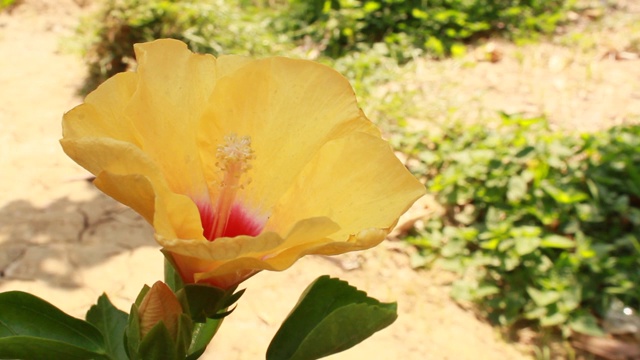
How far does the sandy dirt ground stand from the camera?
2.47 m

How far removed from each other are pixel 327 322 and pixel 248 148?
0.27 m

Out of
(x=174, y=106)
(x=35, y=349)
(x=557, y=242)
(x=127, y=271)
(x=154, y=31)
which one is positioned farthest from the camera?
(x=154, y=31)

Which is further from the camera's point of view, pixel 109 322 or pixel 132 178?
pixel 109 322

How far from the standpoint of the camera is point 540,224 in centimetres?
303

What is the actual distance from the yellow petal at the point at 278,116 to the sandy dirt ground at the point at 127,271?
1.38m

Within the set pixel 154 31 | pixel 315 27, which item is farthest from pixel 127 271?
pixel 315 27

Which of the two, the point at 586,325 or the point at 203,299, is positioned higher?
the point at 203,299

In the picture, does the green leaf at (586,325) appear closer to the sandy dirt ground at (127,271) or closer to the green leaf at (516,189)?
the sandy dirt ground at (127,271)

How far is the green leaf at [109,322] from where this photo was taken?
1.09 m

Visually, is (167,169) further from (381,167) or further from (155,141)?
(381,167)

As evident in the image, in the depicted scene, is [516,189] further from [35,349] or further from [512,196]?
[35,349]

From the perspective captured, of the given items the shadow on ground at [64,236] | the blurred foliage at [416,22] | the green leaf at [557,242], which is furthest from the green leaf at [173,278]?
the blurred foliage at [416,22]

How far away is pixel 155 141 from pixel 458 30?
461 cm

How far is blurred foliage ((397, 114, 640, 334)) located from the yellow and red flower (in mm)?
2016
